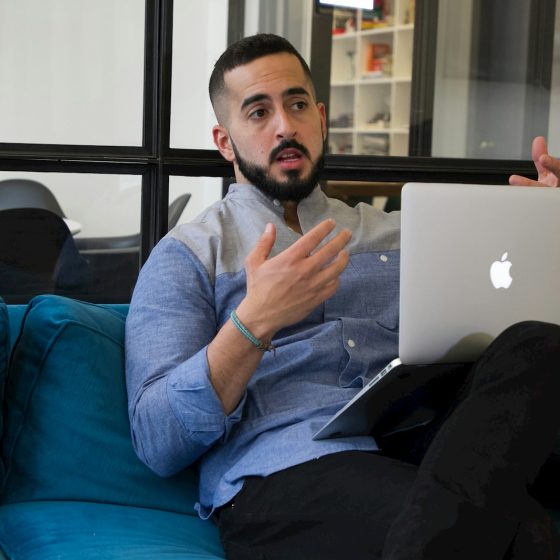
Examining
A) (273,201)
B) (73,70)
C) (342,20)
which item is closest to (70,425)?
(273,201)

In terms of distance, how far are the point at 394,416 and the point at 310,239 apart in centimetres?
34

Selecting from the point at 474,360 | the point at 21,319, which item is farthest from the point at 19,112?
the point at 474,360

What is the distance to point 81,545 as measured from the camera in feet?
4.80

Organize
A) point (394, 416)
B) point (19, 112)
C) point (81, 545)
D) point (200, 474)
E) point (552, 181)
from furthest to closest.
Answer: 1. point (19, 112)
2. point (552, 181)
3. point (200, 474)
4. point (394, 416)
5. point (81, 545)

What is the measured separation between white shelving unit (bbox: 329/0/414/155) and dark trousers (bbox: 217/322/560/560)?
53.2 inches

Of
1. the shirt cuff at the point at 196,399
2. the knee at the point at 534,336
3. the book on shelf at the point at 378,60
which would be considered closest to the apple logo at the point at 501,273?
the knee at the point at 534,336

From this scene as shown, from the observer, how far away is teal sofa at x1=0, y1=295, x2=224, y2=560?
1637mm

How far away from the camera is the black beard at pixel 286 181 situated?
1953mm

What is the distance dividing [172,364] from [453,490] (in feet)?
1.93

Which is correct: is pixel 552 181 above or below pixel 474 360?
above

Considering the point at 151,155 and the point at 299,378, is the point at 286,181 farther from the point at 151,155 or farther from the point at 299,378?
the point at 151,155

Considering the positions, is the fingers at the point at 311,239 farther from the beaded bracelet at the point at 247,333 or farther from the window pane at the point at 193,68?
the window pane at the point at 193,68

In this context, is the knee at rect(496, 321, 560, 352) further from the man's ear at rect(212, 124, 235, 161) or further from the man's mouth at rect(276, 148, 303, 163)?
the man's ear at rect(212, 124, 235, 161)

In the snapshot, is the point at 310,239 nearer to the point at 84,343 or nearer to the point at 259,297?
the point at 259,297
